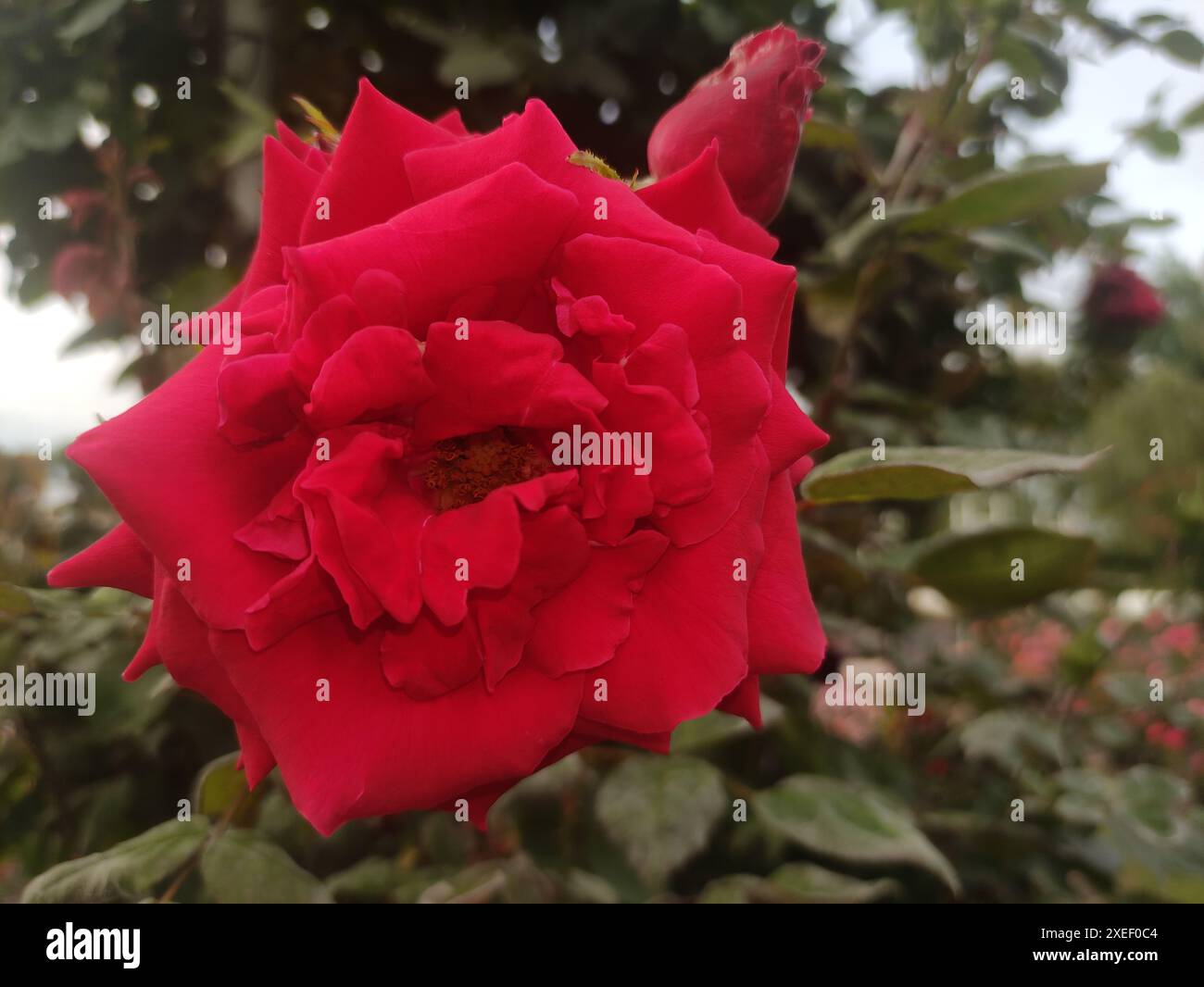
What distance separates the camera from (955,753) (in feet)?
3.31

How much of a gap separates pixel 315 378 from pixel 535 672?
12 cm

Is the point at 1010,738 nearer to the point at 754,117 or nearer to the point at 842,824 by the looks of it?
the point at 842,824

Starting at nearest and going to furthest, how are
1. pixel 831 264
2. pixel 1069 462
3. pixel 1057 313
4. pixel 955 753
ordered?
pixel 1069 462 < pixel 831 264 < pixel 1057 313 < pixel 955 753

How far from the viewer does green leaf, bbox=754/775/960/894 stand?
1.65ft

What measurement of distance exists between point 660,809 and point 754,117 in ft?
1.23

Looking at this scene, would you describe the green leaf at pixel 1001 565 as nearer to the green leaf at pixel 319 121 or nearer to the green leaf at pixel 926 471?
the green leaf at pixel 926 471

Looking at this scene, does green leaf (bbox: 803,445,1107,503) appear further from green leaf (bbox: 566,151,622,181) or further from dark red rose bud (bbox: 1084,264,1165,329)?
dark red rose bud (bbox: 1084,264,1165,329)

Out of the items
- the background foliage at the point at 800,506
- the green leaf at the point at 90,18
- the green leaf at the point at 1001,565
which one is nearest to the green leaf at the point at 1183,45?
the background foliage at the point at 800,506

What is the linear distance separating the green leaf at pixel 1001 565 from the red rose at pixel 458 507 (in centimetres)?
37

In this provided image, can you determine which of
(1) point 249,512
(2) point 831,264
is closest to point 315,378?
(1) point 249,512

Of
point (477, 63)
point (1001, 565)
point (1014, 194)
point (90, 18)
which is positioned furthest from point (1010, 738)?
point (90, 18)

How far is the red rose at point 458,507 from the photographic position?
27 cm

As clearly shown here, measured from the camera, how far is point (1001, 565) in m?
0.63
